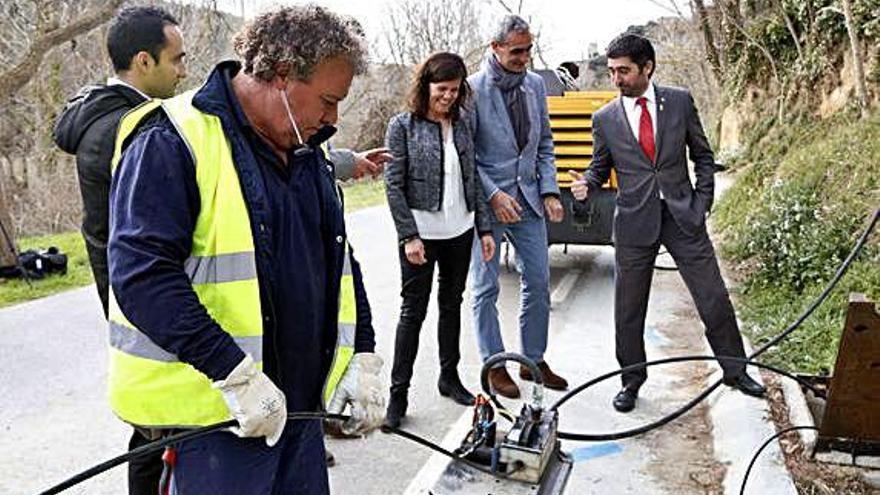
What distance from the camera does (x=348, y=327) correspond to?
2152 mm

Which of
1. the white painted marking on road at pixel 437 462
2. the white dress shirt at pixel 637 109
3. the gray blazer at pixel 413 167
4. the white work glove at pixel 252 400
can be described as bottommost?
the white painted marking on road at pixel 437 462

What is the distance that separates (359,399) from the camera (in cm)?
216

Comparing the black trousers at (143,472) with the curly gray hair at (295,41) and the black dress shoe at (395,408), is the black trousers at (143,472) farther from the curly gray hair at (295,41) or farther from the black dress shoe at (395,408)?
the black dress shoe at (395,408)

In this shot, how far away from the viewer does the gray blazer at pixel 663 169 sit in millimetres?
3920

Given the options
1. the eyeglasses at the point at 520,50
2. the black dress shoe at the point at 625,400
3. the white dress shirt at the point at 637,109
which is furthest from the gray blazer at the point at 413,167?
the black dress shoe at the point at 625,400

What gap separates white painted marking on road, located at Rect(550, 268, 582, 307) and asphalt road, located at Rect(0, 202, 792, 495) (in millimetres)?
31

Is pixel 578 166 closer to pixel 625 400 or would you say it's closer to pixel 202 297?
pixel 625 400

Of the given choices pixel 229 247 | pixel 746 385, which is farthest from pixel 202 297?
pixel 746 385

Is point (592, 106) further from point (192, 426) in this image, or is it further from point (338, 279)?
point (192, 426)

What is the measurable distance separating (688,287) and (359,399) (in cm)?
249

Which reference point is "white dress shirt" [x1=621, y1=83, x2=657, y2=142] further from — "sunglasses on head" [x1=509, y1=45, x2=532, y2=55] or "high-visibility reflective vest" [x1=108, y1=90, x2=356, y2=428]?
"high-visibility reflective vest" [x1=108, y1=90, x2=356, y2=428]

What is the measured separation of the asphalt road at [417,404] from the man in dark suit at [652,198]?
401mm

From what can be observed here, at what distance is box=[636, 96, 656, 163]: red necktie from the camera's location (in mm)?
3941

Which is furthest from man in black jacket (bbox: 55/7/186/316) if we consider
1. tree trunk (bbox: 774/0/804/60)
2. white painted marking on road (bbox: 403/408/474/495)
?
tree trunk (bbox: 774/0/804/60)
